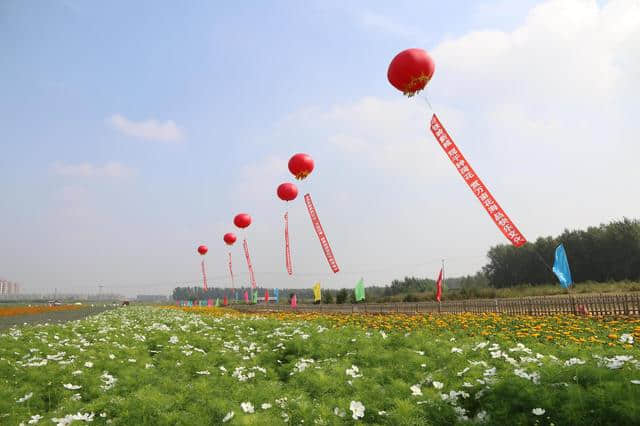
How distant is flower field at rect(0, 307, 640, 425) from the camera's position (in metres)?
5.64

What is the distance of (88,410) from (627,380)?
8.37 meters

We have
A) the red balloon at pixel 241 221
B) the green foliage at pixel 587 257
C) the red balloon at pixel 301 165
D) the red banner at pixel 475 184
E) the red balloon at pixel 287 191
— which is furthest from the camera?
the green foliage at pixel 587 257

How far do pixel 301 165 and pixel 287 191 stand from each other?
3740mm

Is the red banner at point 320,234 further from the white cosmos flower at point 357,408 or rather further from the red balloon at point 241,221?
the white cosmos flower at point 357,408

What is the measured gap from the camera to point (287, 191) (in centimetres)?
2538

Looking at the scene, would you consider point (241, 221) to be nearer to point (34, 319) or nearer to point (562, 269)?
point (34, 319)

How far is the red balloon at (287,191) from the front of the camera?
25391mm

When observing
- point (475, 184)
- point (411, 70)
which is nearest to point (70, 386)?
point (411, 70)

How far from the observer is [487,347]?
29.1ft

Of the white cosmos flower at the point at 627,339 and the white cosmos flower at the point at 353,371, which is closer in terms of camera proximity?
the white cosmos flower at the point at 353,371

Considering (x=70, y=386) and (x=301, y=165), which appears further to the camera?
(x=301, y=165)

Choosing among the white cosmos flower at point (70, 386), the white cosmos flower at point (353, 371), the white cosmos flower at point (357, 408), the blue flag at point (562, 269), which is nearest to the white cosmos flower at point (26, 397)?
the white cosmos flower at point (70, 386)

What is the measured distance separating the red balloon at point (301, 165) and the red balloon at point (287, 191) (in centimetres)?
313

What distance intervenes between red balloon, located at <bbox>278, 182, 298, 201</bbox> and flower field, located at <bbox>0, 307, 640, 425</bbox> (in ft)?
45.2
